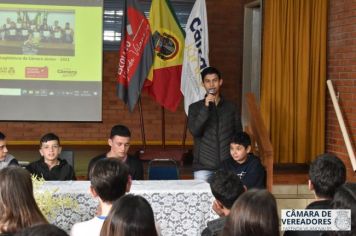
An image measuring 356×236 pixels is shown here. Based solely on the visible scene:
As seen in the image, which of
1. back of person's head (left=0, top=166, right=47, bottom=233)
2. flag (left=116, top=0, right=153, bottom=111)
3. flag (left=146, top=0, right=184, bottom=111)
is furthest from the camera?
flag (left=146, top=0, right=184, bottom=111)

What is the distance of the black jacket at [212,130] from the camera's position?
4445mm

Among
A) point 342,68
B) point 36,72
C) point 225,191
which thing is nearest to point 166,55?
point 36,72

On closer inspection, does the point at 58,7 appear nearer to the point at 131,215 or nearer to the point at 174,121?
the point at 174,121

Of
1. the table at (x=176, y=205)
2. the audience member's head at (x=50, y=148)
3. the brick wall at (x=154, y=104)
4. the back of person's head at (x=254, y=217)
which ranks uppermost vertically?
the brick wall at (x=154, y=104)

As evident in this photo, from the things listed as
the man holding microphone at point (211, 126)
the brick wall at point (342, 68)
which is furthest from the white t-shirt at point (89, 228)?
the brick wall at point (342, 68)

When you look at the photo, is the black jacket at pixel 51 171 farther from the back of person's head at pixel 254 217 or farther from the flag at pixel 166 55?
the flag at pixel 166 55

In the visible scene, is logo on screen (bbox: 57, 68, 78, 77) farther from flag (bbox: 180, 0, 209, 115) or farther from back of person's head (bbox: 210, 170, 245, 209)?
back of person's head (bbox: 210, 170, 245, 209)

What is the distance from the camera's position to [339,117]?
5.50 meters

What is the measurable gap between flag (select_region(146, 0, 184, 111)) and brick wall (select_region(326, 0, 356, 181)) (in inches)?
66.7

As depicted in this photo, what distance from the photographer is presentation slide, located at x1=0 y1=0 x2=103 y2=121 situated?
6723 millimetres

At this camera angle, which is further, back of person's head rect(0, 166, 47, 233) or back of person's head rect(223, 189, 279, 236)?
back of person's head rect(0, 166, 47, 233)

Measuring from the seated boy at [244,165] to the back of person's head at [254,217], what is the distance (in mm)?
2306

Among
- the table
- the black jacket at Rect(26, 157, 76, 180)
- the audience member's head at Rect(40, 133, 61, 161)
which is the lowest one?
the table

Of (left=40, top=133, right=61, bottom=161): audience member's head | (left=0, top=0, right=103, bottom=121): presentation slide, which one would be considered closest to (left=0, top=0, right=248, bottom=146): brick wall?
(left=0, top=0, right=103, bottom=121): presentation slide
